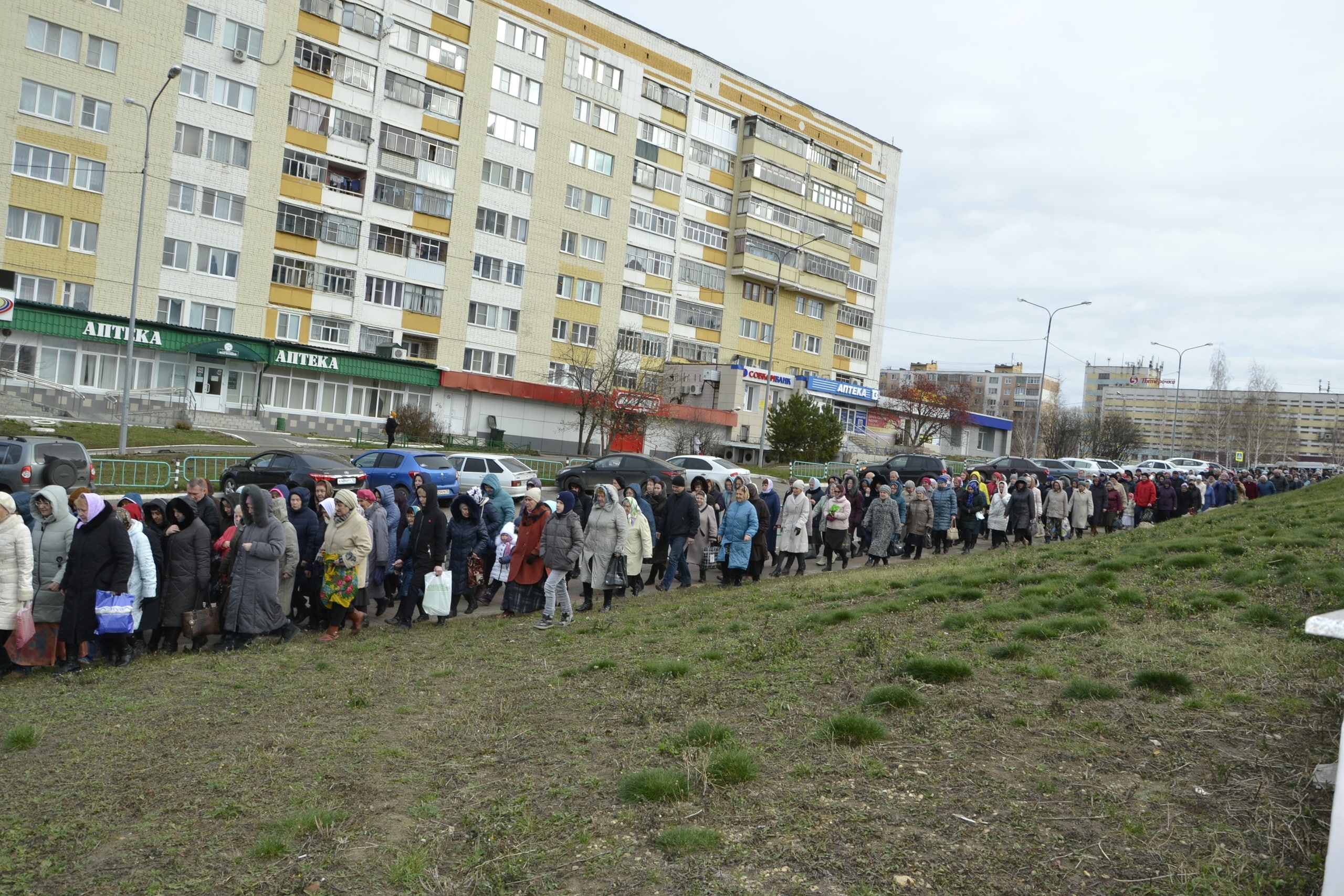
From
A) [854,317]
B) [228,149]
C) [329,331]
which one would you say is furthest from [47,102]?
[854,317]

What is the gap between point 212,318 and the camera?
44.2m

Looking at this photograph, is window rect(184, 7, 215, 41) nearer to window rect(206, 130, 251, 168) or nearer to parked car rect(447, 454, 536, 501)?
window rect(206, 130, 251, 168)

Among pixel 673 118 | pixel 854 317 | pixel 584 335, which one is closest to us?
pixel 584 335

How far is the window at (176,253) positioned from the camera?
141 feet

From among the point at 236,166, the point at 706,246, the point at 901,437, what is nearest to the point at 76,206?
the point at 236,166

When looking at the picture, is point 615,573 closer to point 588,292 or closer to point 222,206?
point 222,206

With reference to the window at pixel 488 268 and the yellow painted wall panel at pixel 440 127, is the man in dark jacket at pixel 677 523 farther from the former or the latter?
the yellow painted wall panel at pixel 440 127

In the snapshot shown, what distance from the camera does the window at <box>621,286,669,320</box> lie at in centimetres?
5959

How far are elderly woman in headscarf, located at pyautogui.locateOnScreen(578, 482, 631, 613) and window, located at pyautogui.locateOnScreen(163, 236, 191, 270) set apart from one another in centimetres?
3689

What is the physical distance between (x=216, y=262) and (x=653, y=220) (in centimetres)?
Answer: 2557

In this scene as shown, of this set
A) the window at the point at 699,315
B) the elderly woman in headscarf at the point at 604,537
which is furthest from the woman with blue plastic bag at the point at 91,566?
the window at the point at 699,315

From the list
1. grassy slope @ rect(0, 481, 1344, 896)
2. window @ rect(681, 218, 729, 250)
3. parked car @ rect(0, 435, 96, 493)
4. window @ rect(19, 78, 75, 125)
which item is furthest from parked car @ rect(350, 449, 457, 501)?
window @ rect(681, 218, 729, 250)

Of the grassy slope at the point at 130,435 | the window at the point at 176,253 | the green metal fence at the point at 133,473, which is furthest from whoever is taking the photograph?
the window at the point at 176,253

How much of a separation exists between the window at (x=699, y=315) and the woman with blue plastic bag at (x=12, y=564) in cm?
5433
